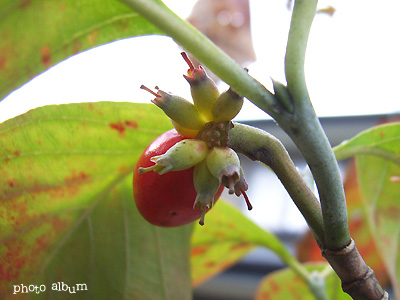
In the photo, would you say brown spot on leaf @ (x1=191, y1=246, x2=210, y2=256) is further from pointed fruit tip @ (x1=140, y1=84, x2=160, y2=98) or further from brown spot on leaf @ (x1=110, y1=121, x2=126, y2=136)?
pointed fruit tip @ (x1=140, y1=84, x2=160, y2=98)

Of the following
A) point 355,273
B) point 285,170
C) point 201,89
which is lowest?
point 355,273

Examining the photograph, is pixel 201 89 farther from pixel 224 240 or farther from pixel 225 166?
pixel 224 240

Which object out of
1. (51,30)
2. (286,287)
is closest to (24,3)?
(51,30)

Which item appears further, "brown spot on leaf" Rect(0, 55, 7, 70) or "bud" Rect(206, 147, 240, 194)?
"brown spot on leaf" Rect(0, 55, 7, 70)

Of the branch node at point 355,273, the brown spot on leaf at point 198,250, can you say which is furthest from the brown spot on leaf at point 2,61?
the brown spot on leaf at point 198,250

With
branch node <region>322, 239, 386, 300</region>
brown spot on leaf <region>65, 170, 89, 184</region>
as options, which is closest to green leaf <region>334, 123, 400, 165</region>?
branch node <region>322, 239, 386, 300</region>

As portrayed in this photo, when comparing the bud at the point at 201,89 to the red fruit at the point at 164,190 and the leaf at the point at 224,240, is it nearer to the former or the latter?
the red fruit at the point at 164,190
